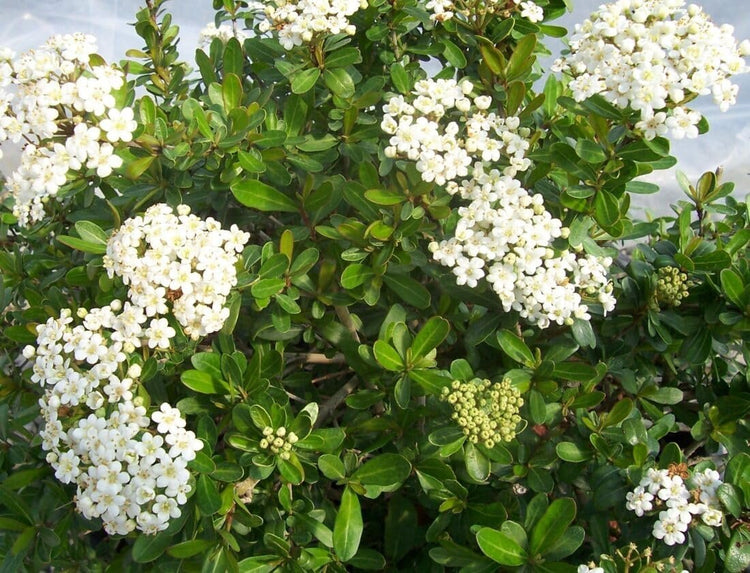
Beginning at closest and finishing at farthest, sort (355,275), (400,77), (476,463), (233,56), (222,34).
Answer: (476,463)
(355,275)
(400,77)
(233,56)
(222,34)

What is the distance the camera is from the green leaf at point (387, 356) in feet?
5.32

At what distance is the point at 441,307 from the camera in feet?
6.33

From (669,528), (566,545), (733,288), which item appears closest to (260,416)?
(566,545)

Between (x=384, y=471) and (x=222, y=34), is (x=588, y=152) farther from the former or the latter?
(x=222, y=34)

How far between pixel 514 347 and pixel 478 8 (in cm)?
91

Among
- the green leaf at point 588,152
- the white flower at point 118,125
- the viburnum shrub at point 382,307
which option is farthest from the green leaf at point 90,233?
the green leaf at point 588,152

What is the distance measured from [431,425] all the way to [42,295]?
1.20 meters

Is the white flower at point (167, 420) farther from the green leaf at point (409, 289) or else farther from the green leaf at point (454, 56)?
the green leaf at point (454, 56)

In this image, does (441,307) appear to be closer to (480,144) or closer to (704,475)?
(480,144)

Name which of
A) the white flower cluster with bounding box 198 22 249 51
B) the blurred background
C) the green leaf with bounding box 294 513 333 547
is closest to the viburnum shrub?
the green leaf with bounding box 294 513 333 547

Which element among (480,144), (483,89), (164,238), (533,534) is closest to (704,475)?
(533,534)

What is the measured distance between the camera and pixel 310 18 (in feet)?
5.57

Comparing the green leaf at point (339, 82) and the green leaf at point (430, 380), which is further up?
the green leaf at point (339, 82)

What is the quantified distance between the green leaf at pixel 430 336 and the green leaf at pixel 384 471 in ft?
0.82
